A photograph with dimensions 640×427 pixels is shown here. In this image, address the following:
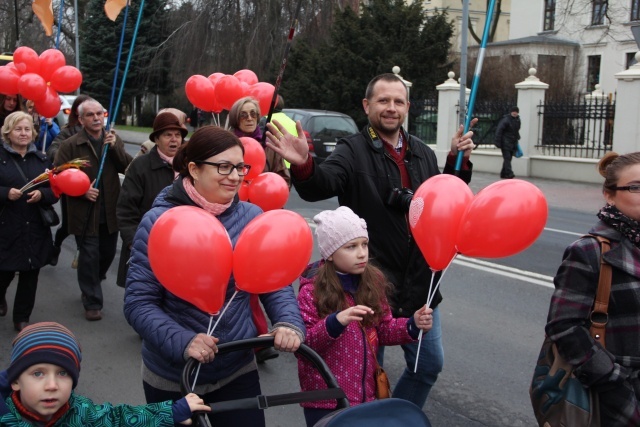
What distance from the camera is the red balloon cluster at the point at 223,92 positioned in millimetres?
6516

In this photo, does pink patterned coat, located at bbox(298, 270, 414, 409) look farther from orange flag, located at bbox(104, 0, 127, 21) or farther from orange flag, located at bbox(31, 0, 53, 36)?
orange flag, located at bbox(31, 0, 53, 36)

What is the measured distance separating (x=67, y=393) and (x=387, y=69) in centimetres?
2489

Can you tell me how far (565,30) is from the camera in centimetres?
4309

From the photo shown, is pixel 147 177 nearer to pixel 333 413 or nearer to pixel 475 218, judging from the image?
pixel 475 218

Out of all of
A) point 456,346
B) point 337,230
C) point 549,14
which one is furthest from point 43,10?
point 549,14

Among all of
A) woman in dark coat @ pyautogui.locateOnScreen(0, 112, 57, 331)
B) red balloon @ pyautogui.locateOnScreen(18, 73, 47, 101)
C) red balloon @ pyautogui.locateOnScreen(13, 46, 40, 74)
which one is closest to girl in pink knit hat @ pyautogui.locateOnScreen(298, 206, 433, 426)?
woman in dark coat @ pyautogui.locateOnScreen(0, 112, 57, 331)

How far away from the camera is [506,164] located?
63.4 feet

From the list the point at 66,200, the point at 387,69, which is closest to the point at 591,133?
the point at 387,69

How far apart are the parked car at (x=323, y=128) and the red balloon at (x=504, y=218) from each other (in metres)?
14.2

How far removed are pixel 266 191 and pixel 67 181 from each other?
224 cm

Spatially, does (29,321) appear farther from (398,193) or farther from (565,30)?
(565,30)

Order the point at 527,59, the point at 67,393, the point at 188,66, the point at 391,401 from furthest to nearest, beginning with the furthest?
1. the point at 527,59
2. the point at 188,66
3. the point at 67,393
4. the point at 391,401

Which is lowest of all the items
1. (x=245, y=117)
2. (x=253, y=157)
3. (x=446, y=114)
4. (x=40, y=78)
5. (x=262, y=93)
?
(x=446, y=114)

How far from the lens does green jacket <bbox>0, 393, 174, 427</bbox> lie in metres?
2.38
